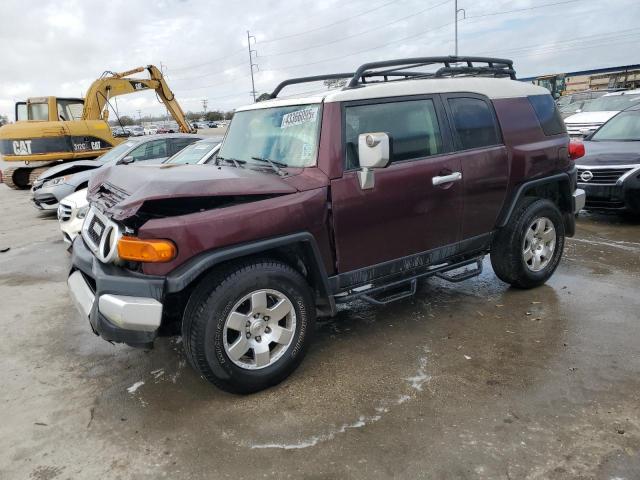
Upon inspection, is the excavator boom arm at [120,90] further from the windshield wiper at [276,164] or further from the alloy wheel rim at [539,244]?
the alloy wheel rim at [539,244]

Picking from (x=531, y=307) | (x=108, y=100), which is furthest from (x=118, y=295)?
(x=108, y=100)

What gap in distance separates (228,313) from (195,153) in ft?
15.9

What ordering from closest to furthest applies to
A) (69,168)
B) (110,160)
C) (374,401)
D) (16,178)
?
1. (374,401)
2. (110,160)
3. (69,168)
4. (16,178)

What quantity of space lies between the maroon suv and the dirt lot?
0.37 meters

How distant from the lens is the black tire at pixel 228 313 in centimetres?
296

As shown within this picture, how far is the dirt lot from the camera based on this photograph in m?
2.59

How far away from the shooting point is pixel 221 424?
9.68 ft

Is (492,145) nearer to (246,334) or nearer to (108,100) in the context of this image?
(246,334)

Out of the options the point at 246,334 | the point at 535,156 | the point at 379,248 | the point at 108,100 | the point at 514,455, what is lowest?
the point at 514,455

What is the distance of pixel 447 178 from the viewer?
385 cm

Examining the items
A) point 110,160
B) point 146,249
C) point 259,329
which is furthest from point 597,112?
point 146,249

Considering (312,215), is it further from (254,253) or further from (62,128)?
(62,128)

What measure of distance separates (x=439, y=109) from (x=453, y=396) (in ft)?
7.26

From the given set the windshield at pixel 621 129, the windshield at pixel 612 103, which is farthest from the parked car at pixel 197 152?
the windshield at pixel 612 103
